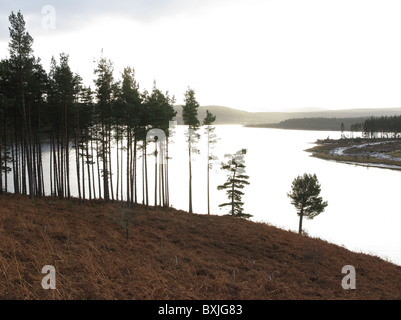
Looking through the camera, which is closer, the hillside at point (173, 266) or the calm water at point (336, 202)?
the hillside at point (173, 266)

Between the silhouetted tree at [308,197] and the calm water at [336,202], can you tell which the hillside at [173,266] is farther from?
the calm water at [336,202]

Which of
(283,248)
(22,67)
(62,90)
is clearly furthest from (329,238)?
(22,67)

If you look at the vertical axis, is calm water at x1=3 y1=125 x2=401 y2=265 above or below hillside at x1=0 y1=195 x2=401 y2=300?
below

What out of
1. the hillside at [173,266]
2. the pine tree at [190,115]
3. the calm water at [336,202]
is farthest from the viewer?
the pine tree at [190,115]

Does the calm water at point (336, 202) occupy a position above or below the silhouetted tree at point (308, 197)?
below

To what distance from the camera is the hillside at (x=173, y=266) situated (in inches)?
200

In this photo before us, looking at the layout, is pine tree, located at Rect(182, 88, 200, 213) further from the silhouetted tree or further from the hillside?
the hillside

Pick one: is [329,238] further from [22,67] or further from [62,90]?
[22,67]

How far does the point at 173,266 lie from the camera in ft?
25.6

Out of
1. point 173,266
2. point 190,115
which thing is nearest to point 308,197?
point 190,115

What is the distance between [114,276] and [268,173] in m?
65.5

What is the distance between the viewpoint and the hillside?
16.7 feet

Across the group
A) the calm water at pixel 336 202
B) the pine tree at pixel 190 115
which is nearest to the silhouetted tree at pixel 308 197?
the calm water at pixel 336 202

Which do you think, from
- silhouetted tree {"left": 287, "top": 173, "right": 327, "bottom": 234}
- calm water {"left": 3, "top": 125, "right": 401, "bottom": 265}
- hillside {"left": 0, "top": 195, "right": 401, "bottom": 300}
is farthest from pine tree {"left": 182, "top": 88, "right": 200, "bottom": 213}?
hillside {"left": 0, "top": 195, "right": 401, "bottom": 300}
